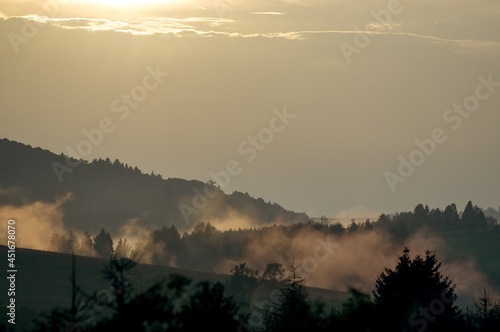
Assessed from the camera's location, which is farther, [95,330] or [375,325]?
[375,325]

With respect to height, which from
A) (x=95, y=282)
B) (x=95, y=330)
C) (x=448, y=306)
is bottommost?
(x=95, y=330)

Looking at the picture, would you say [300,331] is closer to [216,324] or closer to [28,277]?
[216,324]

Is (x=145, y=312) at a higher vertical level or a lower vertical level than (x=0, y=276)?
lower

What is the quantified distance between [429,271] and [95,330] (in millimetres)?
60138

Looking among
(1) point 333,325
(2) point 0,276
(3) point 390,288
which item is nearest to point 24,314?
(2) point 0,276

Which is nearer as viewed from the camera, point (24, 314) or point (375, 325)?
point (375, 325)

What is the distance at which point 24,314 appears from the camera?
13912 centimetres

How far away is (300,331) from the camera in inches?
2110

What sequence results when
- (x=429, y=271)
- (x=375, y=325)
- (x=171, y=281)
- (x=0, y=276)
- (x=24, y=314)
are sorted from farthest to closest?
1. (x=0, y=276)
2. (x=24, y=314)
3. (x=429, y=271)
4. (x=375, y=325)
5. (x=171, y=281)

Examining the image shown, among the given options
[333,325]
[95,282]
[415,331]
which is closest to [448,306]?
[415,331]

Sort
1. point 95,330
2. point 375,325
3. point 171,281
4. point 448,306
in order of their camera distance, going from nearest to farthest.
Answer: point 95,330 < point 171,281 < point 375,325 < point 448,306

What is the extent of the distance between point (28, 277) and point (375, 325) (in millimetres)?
147572

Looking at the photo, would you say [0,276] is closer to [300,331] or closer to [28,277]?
[28,277]

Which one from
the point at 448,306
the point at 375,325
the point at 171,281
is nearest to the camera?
the point at 171,281
